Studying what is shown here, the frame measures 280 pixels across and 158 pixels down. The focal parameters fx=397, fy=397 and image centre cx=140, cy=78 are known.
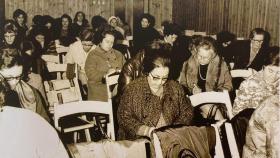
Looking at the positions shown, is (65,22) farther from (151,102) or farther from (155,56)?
(151,102)

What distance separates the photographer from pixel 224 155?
226 centimetres

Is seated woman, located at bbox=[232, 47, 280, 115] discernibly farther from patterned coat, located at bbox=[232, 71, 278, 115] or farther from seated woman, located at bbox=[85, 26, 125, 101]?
seated woman, located at bbox=[85, 26, 125, 101]

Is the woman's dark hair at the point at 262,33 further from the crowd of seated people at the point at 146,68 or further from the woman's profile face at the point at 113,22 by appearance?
the woman's profile face at the point at 113,22

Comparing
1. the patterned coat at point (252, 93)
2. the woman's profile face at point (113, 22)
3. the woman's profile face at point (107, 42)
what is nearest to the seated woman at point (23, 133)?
the woman's profile face at point (107, 42)

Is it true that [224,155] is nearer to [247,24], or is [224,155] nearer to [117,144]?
[117,144]

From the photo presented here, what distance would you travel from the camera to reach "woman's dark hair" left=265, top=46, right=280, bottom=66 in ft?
8.47

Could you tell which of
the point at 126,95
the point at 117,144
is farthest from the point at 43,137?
the point at 126,95

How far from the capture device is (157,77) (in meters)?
2.37

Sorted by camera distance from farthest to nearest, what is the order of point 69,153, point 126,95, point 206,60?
point 206,60
point 126,95
point 69,153

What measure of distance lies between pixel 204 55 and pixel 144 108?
55cm

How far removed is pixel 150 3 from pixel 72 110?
2.60ft

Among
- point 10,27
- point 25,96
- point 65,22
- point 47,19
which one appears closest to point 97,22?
point 65,22

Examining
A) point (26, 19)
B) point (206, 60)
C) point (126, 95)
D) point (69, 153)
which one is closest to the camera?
point (69, 153)

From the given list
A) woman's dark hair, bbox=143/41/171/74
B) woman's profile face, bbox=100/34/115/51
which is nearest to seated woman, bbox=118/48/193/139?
woman's dark hair, bbox=143/41/171/74
